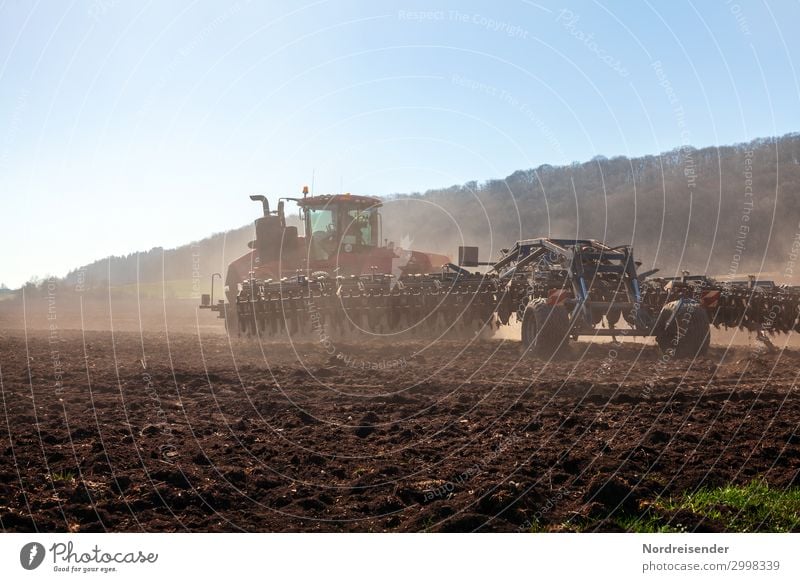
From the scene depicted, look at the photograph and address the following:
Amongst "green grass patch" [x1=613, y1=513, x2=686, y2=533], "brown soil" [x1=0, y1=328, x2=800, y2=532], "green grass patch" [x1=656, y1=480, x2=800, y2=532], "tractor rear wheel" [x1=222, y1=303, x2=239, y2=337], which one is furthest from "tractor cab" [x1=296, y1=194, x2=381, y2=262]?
"green grass patch" [x1=613, y1=513, x2=686, y2=533]

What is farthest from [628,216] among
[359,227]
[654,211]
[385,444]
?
[385,444]

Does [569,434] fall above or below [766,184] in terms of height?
below

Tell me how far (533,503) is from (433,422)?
2795mm

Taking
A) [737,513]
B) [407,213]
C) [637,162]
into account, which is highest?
[637,162]

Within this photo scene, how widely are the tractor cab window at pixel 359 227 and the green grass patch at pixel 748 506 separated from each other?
56.2ft

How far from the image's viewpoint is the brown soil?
18.9ft

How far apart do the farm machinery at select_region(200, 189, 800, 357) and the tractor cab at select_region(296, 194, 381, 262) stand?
30 mm

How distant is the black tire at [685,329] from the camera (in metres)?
13.6

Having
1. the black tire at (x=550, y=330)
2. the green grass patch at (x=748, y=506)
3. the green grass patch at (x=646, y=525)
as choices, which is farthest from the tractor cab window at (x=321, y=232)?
the green grass patch at (x=646, y=525)

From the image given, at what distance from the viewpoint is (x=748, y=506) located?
5867 mm

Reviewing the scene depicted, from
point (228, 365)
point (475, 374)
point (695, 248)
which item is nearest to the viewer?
point (475, 374)
